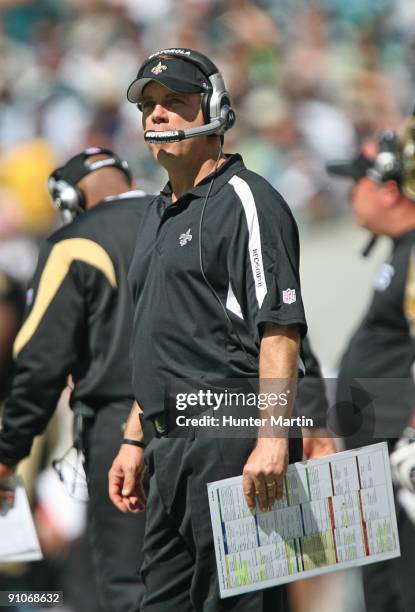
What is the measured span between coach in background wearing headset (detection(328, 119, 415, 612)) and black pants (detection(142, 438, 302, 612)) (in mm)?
1159

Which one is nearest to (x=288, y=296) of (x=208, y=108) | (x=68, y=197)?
(x=208, y=108)

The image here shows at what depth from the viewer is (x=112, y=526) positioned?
179 inches

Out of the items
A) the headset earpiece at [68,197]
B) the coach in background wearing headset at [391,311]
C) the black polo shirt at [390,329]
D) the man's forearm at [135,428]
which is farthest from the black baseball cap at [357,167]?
the man's forearm at [135,428]

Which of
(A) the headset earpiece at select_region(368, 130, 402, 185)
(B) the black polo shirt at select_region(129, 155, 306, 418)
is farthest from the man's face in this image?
(A) the headset earpiece at select_region(368, 130, 402, 185)

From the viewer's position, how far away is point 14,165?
988 centimetres

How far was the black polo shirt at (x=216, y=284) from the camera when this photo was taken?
10.1 feet

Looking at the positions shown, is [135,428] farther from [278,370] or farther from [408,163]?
[408,163]

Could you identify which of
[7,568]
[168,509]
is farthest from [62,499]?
[168,509]

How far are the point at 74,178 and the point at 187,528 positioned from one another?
207cm

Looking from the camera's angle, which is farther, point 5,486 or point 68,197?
point 68,197

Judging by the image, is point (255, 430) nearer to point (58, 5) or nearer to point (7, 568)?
point (7, 568)

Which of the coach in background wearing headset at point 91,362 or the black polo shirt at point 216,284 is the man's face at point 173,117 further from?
the coach in background wearing headset at point 91,362

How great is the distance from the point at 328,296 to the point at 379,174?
3.99m

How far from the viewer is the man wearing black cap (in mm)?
3051
